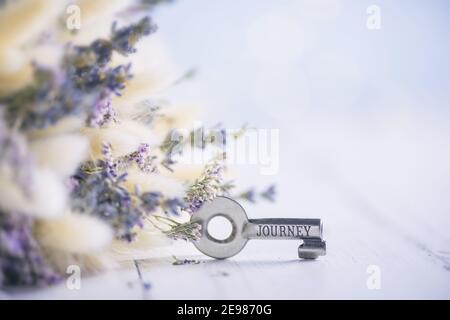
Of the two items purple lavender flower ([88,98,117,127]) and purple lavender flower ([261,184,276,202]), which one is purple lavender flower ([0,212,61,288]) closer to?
purple lavender flower ([88,98,117,127])

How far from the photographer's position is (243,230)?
917 mm

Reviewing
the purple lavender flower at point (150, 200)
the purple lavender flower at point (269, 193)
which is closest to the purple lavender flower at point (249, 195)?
the purple lavender flower at point (269, 193)

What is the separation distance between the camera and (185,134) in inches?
37.4

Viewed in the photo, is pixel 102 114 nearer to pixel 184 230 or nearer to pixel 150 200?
pixel 150 200

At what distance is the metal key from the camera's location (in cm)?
91

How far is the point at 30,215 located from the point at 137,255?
0.32 m

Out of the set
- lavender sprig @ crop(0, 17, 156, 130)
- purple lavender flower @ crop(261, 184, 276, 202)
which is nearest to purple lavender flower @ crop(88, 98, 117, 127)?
lavender sprig @ crop(0, 17, 156, 130)

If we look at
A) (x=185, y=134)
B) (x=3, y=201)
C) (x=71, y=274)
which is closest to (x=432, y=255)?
(x=185, y=134)

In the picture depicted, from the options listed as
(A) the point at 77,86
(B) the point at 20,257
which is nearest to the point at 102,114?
(A) the point at 77,86

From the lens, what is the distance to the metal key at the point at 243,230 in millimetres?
907
